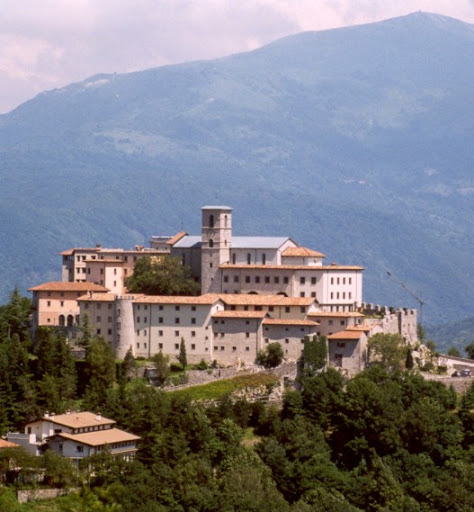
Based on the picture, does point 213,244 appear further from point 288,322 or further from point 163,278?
point 288,322

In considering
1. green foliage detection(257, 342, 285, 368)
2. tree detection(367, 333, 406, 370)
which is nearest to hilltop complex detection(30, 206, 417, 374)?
tree detection(367, 333, 406, 370)

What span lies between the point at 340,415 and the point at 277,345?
33.1ft

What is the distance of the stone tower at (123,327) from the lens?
9669 centimetres

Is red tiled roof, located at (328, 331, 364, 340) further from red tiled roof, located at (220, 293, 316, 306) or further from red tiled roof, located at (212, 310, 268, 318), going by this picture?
red tiled roof, located at (212, 310, 268, 318)

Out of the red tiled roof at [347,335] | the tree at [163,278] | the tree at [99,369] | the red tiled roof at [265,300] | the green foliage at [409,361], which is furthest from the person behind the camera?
the tree at [163,278]

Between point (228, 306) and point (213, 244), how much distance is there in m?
6.73

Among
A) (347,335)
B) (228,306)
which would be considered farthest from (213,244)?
(347,335)

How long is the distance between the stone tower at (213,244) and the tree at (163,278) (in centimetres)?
100

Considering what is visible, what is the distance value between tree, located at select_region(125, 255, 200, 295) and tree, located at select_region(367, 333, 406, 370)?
12.7m

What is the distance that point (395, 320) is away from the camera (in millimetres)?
102375

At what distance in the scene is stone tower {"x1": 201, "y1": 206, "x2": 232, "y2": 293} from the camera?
338ft

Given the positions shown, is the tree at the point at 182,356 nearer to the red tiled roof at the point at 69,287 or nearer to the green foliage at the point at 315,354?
the green foliage at the point at 315,354

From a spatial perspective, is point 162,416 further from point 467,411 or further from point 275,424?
point 467,411

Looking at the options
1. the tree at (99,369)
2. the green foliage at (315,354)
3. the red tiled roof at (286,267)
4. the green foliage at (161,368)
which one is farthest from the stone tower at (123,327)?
the green foliage at (315,354)
